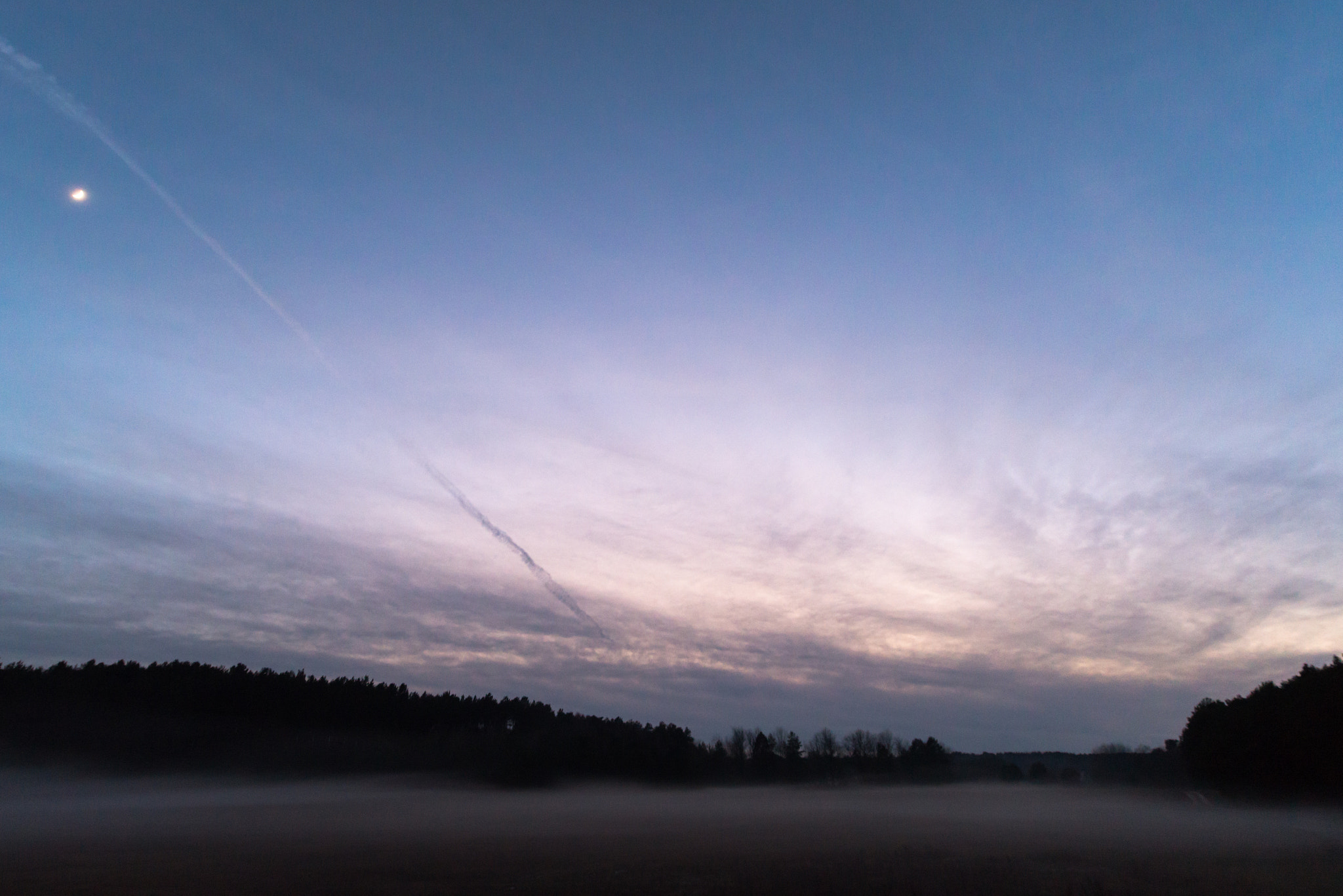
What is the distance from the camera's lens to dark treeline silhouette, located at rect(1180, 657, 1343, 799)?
64.2m

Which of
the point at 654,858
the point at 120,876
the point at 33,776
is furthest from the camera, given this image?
the point at 33,776

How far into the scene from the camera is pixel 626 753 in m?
138

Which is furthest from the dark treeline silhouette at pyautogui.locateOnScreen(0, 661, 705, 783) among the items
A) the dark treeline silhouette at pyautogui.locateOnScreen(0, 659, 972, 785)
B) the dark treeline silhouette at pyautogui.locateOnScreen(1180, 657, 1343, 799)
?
the dark treeline silhouette at pyautogui.locateOnScreen(1180, 657, 1343, 799)

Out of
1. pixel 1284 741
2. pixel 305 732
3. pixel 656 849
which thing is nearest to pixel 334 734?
pixel 305 732

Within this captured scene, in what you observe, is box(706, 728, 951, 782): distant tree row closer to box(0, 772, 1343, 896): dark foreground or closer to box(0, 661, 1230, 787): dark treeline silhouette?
box(0, 661, 1230, 787): dark treeline silhouette

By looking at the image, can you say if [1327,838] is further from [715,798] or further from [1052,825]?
[715,798]

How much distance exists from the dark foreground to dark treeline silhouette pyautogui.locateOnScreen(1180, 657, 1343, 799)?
11.0 ft

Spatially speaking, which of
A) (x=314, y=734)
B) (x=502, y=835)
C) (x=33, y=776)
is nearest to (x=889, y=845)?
(x=502, y=835)

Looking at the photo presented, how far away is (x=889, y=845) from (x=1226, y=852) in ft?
59.9

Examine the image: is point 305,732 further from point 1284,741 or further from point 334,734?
point 1284,741

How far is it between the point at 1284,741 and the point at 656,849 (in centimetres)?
6526

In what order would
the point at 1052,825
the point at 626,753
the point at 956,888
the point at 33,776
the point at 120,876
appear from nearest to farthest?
the point at 956,888 < the point at 120,876 < the point at 1052,825 < the point at 33,776 < the point at 626,753

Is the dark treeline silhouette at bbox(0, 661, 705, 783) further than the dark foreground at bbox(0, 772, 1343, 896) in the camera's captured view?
Yes

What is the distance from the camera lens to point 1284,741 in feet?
226
